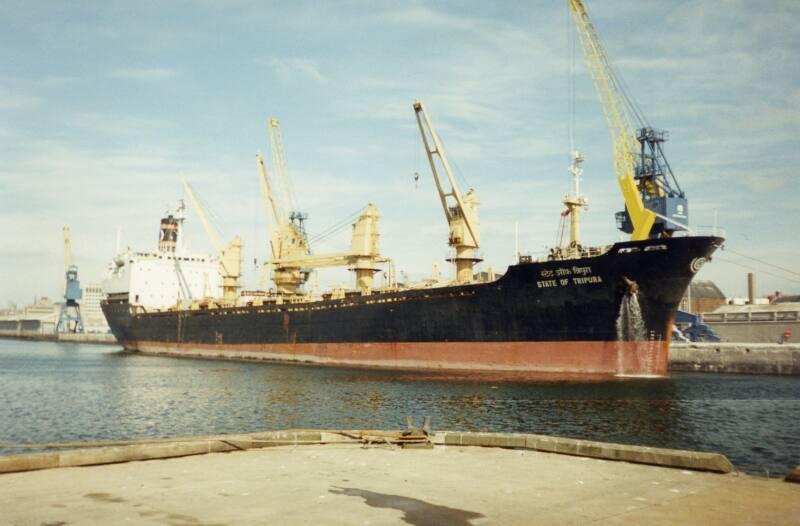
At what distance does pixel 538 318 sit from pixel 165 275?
58.5m

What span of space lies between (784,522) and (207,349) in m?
63.3

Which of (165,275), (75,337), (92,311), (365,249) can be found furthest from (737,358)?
(92,311)

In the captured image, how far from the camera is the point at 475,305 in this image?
4025 centimetres

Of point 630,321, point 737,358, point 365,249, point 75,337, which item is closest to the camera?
point 630,321

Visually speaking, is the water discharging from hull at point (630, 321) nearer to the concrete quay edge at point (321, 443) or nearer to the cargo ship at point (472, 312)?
the cargo ship at point (472, 312)

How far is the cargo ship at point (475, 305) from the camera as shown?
3569 cm

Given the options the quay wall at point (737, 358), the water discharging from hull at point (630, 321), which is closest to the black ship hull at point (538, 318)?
the water discharging from hull at point (630, 321)

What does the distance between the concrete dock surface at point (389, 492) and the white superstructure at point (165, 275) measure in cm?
6909

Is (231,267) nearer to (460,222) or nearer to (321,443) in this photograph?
(460,222)

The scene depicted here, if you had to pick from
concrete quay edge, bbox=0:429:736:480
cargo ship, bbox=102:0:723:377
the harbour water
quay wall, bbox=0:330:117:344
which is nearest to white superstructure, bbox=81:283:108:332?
quay wall, bbox=0:330:117:344

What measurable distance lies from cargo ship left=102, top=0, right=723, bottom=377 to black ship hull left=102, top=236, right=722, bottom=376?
2.6 inches

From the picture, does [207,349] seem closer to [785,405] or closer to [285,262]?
[285,262]

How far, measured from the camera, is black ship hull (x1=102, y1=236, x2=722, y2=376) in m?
35.3

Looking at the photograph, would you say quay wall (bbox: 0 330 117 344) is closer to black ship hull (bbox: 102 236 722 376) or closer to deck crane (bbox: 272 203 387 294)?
deck crane (bbox: 272 203 387 294)
